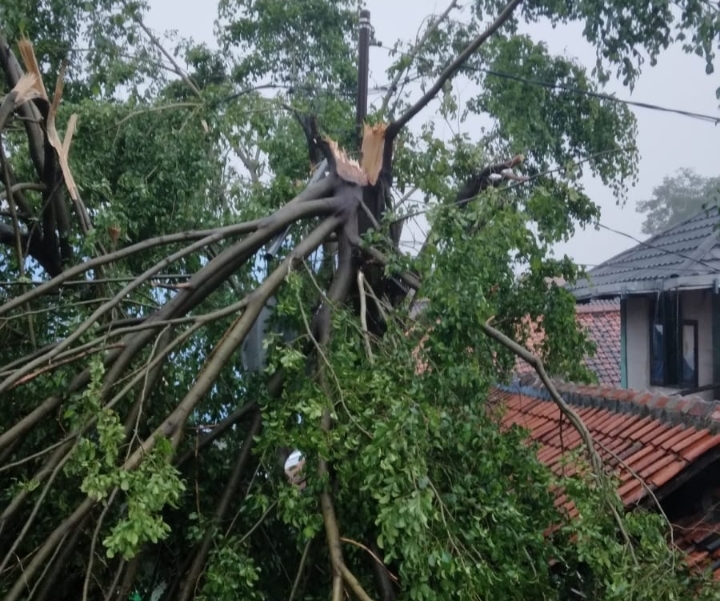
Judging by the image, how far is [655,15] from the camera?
5961 mm

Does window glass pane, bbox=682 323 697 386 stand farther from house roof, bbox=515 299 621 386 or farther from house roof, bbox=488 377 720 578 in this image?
house roof, bbox=515 299 621 386

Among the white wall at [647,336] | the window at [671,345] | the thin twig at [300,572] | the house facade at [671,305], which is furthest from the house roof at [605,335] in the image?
the thin twig at [300,572]

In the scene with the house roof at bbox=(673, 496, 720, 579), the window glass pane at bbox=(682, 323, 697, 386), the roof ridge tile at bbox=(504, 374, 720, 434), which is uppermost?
the window glass pane at bbox=(682, 323, 697, 386)

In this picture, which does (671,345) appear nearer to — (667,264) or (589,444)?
(667,264)

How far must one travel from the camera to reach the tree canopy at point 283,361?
12.8 ft

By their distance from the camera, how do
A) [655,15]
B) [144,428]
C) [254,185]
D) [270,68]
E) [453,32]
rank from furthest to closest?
[270,68]
[453,32]
[254,185]
[655,15]
[144,428]

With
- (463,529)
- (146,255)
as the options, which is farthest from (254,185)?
(463,529)

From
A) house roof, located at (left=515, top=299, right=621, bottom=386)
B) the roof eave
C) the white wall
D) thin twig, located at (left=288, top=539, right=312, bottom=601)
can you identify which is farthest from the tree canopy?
house roof, located at (left=515, top=299, right=621, bottom=386)

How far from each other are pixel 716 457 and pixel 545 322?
Answer: 1.32 metres

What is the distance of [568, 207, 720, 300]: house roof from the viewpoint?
7.23 m

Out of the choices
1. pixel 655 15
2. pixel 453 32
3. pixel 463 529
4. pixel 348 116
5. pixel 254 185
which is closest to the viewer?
pixel 463 529

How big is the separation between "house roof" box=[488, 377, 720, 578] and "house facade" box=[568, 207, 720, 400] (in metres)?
1.21

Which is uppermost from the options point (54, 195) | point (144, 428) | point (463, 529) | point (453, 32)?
point (453, 32)

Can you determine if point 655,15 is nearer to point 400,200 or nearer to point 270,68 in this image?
A: point 400,200
